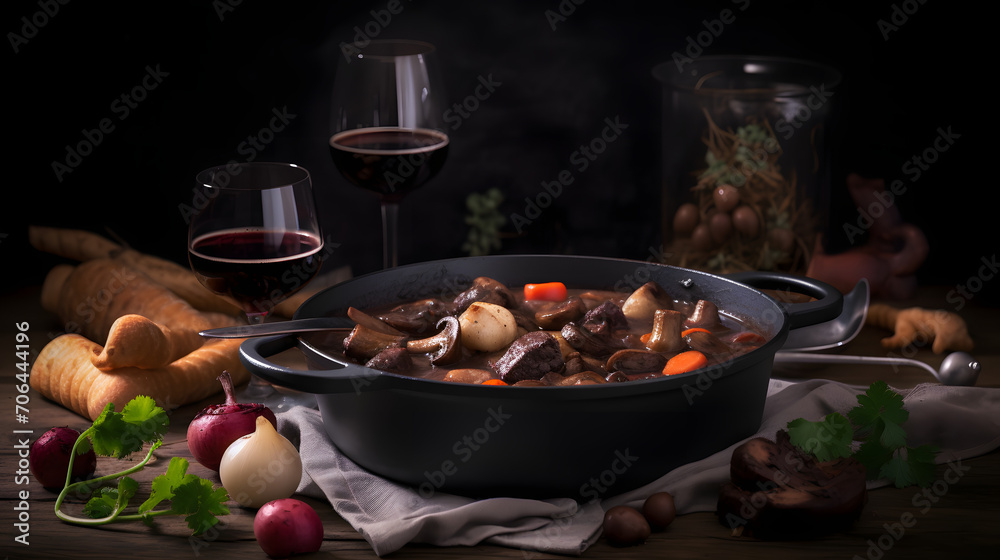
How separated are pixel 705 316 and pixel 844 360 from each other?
0.58 metres

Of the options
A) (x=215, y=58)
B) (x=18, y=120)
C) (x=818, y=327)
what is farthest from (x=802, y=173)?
(x=18, y=120)

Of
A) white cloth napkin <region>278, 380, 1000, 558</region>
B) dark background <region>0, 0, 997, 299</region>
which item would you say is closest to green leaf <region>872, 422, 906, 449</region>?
white cloth napkin <region>278, 380, 1000, 558</region>

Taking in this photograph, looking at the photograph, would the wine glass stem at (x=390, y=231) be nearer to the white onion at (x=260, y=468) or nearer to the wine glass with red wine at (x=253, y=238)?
the wine glass with red wine at (x=253, y=238)

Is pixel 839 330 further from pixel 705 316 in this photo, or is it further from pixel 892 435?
pixel 892 435

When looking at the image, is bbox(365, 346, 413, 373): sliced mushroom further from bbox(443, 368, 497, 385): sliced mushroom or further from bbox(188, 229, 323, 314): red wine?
bbox(188, 229, 323, 314): red wine

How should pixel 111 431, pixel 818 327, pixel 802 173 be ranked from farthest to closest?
pixel 802 173, pixel 818 327, pixel 111 431

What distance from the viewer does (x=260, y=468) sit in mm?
2293

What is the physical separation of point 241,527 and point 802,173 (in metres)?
2.37

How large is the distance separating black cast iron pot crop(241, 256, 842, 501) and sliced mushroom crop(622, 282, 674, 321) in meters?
0.50

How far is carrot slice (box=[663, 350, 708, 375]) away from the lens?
2.46m

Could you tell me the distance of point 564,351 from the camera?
102 inches

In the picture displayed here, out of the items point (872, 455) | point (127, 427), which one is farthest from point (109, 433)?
point (872, 455)

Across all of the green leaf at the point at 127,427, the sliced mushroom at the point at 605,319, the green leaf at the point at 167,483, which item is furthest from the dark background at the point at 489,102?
the green leaf at the point at 167,483

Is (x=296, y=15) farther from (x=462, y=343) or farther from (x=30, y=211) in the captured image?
(x=462, y=343)
